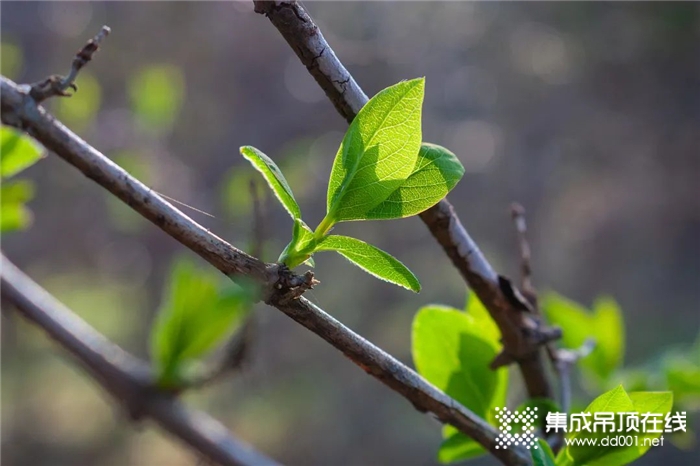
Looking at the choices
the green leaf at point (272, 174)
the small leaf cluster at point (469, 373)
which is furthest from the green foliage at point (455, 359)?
the green leaf at point (272, 174)

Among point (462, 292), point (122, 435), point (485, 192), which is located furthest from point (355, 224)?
point (122, 435)

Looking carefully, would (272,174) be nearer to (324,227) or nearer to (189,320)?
(324,227)

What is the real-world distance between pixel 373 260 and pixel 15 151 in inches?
7.0

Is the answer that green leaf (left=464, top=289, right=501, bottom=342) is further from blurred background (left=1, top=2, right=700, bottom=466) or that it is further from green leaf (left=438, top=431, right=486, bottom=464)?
blurred background (left=1, top=2, right=700, bottom=466)

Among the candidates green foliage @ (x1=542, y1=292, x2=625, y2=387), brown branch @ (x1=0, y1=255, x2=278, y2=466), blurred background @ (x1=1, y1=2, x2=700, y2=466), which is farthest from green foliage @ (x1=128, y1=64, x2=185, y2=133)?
green foliage @ (x1=542, y1=292, x2=625, y2=387)

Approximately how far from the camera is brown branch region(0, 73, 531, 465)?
0.16 metres

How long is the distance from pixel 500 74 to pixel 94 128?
113 cm

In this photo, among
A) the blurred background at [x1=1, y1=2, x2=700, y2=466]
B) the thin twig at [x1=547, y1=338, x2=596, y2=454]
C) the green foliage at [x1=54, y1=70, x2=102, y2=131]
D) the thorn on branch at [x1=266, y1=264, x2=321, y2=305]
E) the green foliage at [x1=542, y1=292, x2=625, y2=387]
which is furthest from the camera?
the blurred background at [x1=1, y1=2, x2=700, y2=466]

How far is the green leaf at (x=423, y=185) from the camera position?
18 cm

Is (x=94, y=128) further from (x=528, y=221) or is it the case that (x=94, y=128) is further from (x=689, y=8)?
(x=689, y=8)

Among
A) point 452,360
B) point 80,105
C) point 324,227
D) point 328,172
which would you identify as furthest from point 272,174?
point 328,172

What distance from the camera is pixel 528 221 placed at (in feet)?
5.34

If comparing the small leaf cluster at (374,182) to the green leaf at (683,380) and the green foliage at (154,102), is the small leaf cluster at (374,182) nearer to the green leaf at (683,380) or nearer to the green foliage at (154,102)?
the green leaf at (683,380)

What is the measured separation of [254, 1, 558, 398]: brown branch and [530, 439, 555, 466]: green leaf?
5cm
